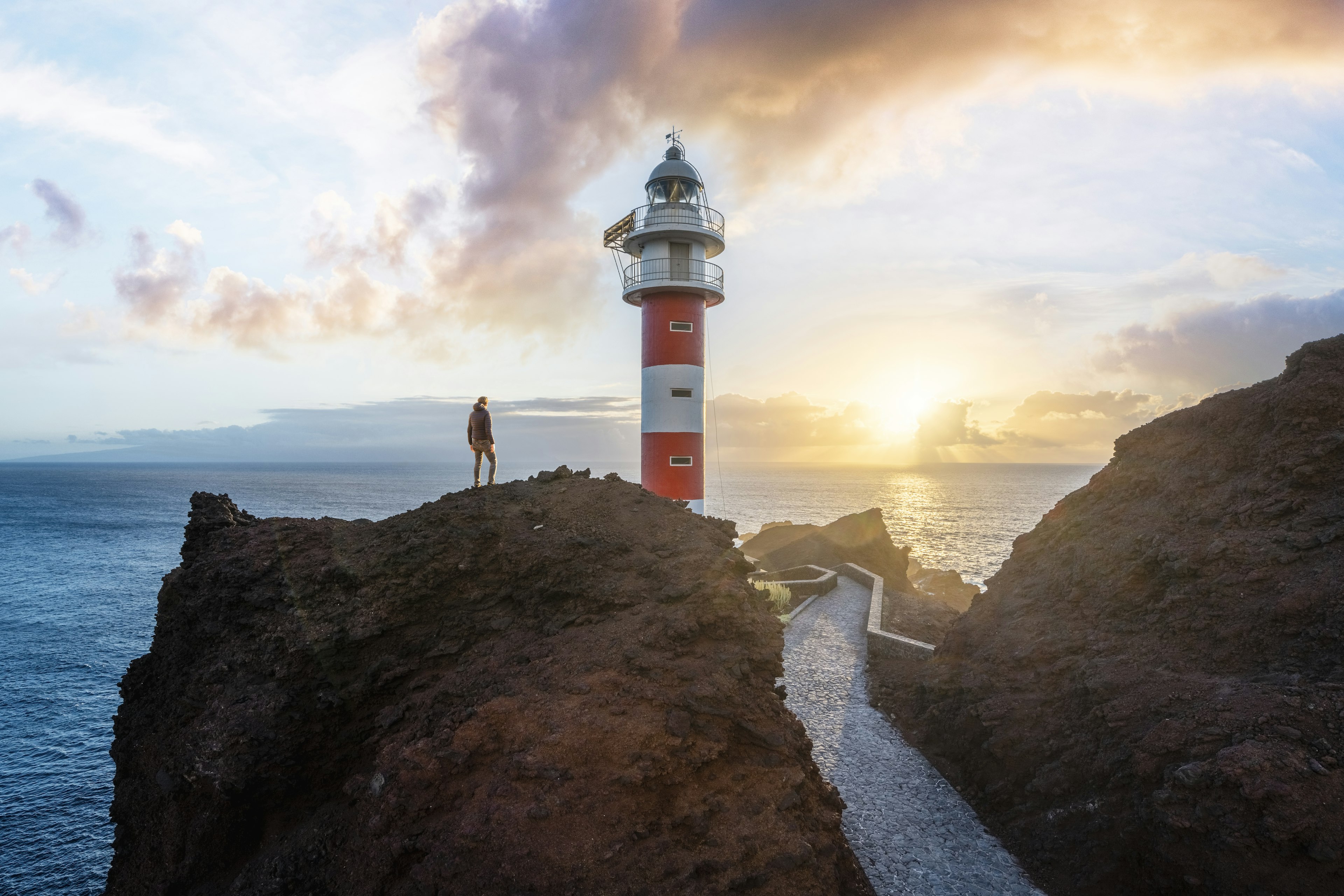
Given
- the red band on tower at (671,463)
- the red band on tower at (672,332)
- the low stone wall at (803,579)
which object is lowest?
the low stone wall at (803,579)

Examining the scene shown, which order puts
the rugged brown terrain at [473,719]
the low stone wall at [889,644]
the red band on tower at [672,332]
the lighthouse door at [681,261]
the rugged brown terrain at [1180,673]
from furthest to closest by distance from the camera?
1. the lighthouse door at [681,261]
2. the red band on tower at [672,332]
3. the low stone wall at [889,644]
4. the rugged brown terrain at [1180,673]
5. the rugged brown terrain at [473,719]

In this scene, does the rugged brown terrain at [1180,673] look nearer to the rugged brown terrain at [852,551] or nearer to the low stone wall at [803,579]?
the low stone wall at [803,579]

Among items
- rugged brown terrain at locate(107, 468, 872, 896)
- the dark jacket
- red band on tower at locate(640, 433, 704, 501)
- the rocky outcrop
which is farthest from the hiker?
the rocky outcrop

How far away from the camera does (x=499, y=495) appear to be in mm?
9398

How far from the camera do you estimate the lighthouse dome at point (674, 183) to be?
21.5m

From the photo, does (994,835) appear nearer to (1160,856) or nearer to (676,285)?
(1160,856)

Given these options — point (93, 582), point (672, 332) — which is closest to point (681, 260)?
point (672, 332)

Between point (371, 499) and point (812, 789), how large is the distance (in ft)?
353

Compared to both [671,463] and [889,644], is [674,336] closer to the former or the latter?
[671,463]

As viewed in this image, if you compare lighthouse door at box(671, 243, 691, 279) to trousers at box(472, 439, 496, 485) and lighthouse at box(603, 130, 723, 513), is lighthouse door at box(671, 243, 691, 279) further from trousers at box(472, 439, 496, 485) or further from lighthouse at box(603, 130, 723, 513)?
trousers at box(472, 439, 496, 485)

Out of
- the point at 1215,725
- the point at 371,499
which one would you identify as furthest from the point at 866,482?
the point at 1215,725

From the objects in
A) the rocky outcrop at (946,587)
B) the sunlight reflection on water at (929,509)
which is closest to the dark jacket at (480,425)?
the rocky outcrop at (946,587)

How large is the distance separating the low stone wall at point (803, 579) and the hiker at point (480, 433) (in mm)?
10762

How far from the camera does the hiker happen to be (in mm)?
13562
